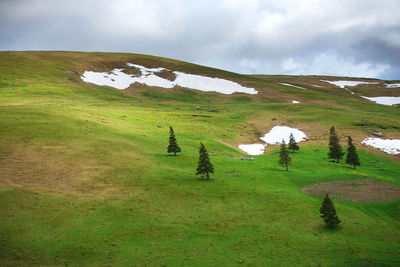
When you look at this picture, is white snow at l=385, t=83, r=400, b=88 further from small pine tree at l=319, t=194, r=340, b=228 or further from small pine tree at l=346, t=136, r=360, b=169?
small pine tree at l=319, t=194, r=340, b=228

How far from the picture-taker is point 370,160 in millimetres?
57719

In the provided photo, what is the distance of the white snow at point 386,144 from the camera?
202 feet

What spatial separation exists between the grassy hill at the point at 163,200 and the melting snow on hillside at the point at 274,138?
2.81 meters

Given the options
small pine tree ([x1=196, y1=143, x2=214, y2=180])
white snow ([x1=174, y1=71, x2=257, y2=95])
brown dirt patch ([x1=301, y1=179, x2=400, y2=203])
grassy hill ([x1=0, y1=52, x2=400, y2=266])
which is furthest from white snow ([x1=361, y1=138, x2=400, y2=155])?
white snow ([x1=174, y1=71, x2=257, y2=95])

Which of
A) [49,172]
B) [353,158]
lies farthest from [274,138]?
[49,172]

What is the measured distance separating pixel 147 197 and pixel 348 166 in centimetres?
3746

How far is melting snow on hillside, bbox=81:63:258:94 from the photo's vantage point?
374 feet

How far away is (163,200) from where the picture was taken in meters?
32.1

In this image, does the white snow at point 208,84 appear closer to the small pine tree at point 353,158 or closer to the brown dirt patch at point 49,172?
the small pine tree at point 353,158

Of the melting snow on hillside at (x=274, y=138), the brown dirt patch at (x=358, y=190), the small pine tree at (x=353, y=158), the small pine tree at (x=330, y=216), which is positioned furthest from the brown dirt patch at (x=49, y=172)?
the small pine tree at (x=353, y=158)

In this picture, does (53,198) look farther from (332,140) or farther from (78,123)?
(332,140)

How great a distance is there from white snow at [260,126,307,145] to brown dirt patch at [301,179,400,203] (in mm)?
32112

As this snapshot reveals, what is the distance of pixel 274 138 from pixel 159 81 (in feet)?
213

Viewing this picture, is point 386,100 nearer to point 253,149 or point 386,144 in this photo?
point 386,144
